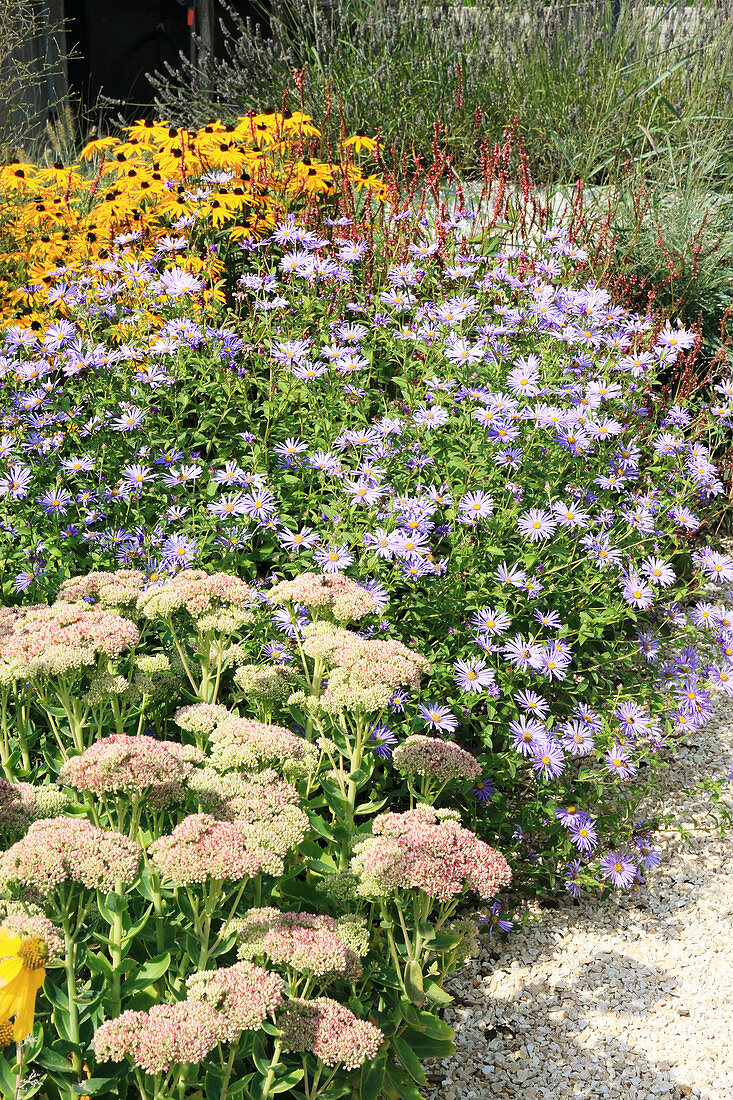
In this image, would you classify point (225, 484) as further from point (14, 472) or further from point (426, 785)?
point (426, 785)

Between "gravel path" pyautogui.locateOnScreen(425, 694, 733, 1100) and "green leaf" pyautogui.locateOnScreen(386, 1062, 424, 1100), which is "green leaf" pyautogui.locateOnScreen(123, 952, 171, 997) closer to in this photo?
"green leaf" pyautogui.locateOnScreen(386, 1062, 424, 1100)

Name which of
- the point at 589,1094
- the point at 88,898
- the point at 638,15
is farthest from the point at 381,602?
the point at 638,15

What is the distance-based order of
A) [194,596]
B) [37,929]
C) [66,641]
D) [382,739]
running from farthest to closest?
[382,739], [194,596], [66,641], [37,929]

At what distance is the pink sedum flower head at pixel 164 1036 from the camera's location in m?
1.38

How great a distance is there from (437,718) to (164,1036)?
1245mm

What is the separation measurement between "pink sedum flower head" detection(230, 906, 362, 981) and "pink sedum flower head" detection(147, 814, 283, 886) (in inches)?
3.6

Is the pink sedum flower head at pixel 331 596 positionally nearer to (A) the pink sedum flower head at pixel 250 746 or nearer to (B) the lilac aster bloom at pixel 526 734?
(A) the pink sedum flower head at pixel 250 746

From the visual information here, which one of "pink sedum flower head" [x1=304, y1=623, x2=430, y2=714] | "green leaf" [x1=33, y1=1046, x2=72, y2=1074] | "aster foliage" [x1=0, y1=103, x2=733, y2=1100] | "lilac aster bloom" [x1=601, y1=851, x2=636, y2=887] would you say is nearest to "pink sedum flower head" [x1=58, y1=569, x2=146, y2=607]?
"aster foliage" [x1=0, y1=103, x2=733, y2=1100]

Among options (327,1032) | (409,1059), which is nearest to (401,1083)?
(409,1059)

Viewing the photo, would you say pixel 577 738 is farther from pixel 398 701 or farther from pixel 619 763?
pixel 398 701

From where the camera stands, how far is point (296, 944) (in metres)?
1.54

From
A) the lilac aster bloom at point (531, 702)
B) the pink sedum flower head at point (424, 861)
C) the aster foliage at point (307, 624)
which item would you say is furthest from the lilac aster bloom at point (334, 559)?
the pink sedum flower head at point (424, 861)

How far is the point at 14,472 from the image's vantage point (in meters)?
2.93

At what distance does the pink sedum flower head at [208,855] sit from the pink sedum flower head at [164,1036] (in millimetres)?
179
